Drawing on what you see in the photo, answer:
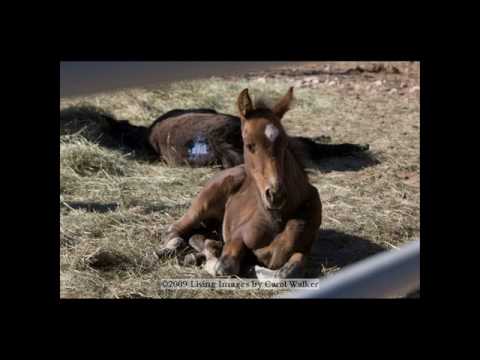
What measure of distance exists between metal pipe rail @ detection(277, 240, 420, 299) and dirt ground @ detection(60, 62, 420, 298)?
126cm

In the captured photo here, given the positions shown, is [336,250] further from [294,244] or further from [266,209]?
[266,209]

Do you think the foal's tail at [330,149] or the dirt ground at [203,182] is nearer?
the dirt ground at [203,182]

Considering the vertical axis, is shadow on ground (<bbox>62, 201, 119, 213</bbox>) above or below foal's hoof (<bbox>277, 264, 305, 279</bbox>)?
above

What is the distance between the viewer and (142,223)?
582cm

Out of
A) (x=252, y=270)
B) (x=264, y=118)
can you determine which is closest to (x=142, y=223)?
(x=252, y=270)

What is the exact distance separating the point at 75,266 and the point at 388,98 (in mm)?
→ 7777

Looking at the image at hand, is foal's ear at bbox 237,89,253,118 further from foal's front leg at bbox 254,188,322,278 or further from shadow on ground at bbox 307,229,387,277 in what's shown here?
shadow on ground at bbox 307,229,387,277

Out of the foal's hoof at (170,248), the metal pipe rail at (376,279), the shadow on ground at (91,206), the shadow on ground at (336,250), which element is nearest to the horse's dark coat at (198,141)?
the shadow on ground at (91,206)

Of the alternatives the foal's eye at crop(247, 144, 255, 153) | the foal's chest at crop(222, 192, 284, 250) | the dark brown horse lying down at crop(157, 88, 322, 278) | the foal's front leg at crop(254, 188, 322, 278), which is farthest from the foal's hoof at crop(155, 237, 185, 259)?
the foal's eye at crop(247, 144, 255, 153)

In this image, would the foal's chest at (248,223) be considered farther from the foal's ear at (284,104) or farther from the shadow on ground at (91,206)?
the shadow on ground at (91,206)

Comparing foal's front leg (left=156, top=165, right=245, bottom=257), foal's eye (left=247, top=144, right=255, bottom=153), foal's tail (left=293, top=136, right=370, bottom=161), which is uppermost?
foal's tail (left=293, top=136, right=370, bottom=161)

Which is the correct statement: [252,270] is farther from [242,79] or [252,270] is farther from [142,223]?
[242,79]

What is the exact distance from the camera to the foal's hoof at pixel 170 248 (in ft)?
16.9

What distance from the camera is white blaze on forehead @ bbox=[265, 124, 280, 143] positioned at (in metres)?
4.30
